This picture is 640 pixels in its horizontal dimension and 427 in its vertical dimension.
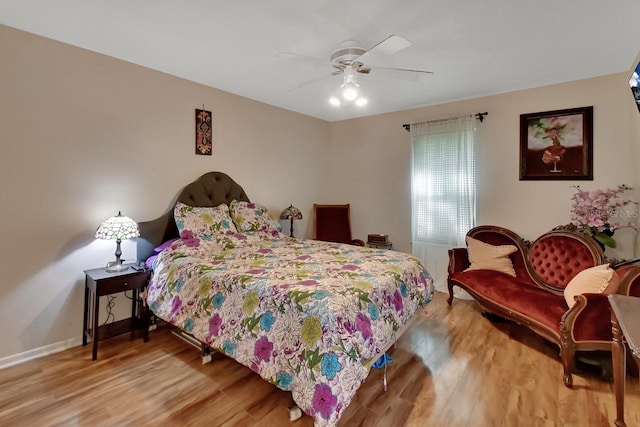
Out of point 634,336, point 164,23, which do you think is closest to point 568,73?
point 634,336

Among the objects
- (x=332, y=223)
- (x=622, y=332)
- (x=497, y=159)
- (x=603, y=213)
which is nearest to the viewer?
(x=622, y=332)

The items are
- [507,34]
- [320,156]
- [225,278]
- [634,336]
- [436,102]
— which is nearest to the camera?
[634,336]

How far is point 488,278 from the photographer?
3.15 metres

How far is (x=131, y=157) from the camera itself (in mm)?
2922

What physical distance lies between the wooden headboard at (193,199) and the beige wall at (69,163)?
4.5 inches

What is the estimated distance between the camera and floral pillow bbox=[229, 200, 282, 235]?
3418mm

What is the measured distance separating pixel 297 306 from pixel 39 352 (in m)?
2.33

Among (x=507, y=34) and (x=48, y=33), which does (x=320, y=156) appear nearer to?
(x=507, y=34)

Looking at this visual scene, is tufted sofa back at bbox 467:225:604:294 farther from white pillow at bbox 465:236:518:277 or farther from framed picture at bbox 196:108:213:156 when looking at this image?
framed picture at bbox 196:108:213:156

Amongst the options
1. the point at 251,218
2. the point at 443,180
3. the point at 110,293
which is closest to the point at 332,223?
the point at 251,218

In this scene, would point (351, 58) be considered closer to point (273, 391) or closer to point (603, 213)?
point (273, 391)

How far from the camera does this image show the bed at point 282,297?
1.61 metres

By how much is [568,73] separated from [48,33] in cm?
465

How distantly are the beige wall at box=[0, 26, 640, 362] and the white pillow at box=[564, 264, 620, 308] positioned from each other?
1212 mm
